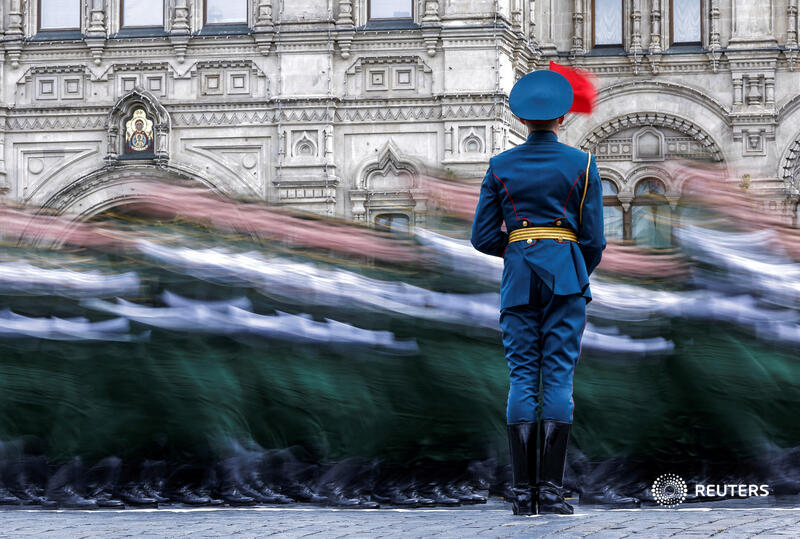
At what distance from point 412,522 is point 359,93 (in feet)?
64.3

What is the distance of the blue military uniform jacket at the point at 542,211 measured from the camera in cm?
629

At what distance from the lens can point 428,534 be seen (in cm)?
557

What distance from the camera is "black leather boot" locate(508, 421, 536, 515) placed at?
243 inches

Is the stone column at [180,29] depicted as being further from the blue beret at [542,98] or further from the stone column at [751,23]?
the blue beret at [542,98]

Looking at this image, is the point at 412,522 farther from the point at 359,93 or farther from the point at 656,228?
the point at 359,93

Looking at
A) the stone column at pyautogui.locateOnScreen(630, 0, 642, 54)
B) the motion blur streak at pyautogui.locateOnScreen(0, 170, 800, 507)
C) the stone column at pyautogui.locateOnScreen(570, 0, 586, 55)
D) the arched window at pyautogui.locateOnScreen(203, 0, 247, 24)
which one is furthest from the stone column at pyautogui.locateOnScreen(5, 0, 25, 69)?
the motion blur streak at pyautogui.locateOnScreen(0, 170, 800, 507)

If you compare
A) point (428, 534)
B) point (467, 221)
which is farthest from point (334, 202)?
point (428, 534)

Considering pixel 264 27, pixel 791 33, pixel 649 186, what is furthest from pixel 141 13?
pixel 791 33

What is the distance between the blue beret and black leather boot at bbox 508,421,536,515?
132 cm

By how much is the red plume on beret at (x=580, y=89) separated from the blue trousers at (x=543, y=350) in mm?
885

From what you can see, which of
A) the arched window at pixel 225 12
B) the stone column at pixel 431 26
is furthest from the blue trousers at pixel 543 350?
the arched window at pixel 225 12

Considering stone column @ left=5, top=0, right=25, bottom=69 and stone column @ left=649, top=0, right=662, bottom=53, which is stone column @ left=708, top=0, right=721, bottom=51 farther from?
stone column @ left=5, top=0, right=25, bottom=69

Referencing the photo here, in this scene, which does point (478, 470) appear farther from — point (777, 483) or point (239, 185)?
point (239, 185)

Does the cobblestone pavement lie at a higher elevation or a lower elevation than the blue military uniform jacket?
lower
